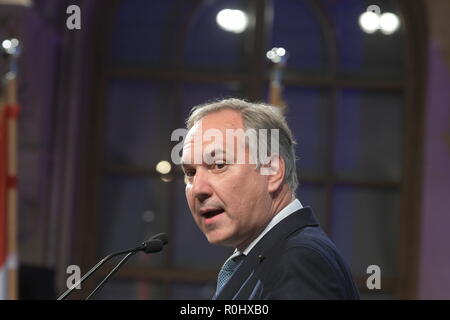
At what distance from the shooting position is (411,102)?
21.2 feet

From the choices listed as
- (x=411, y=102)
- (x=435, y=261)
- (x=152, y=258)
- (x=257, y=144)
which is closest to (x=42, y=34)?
(x=152, y=258)

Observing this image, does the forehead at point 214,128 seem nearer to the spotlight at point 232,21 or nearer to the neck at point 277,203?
the neck at point 277,203

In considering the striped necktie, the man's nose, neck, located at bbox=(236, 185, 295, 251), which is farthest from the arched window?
the man's nose

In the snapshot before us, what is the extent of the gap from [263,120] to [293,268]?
1.53ft

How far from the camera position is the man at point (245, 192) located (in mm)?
1753

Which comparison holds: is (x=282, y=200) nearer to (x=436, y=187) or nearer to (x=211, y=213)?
(x=211, y=213)

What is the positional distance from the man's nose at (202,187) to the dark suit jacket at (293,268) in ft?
0.53

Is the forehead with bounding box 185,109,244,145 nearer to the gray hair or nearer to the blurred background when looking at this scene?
the gray hair

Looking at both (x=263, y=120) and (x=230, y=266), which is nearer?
(x=263, y=120)

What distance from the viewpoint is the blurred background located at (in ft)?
20.9

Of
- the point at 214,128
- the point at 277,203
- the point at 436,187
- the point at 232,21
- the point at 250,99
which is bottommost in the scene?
the point at 436,187

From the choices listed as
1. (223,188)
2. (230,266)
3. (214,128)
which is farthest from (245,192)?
(230,266)

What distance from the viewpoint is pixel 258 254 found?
178 cm
